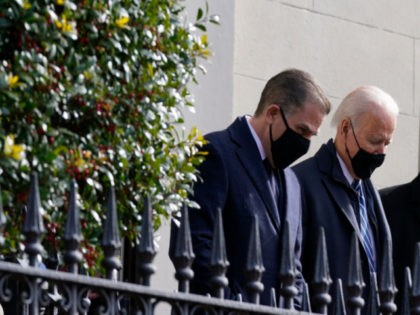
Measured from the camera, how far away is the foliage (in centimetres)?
579

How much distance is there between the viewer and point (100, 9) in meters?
6.12

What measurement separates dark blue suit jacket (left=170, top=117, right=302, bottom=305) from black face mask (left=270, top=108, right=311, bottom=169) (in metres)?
0.09

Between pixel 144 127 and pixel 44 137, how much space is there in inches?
21.7

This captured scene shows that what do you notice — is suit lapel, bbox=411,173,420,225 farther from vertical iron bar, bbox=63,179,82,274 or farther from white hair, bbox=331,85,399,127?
vertical iron bar, bbox=63,179,82,274

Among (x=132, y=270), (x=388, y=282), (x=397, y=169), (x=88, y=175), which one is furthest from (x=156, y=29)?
(x=397, y=169)

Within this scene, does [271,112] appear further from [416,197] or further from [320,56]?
[320,56]

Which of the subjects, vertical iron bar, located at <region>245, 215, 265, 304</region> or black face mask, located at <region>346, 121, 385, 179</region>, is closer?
vertical iron bar, located at <region>245, 215, 265, 304</region>

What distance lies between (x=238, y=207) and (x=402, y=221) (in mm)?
1616

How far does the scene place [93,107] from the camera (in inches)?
239

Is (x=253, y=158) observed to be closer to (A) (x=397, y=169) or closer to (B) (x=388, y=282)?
(B) (x=388, y=282)

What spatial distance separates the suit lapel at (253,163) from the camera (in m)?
7.69

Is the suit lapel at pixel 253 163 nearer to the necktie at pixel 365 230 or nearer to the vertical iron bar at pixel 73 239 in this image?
the necktie at pixel 365 230

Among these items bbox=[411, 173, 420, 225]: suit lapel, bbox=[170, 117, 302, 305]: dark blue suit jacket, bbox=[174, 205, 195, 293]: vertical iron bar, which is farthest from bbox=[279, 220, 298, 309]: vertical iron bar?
bbox=[411, 173, 420, 225]: suit lapel

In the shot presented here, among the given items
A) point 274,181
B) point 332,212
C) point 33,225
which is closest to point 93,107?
point 33,225
